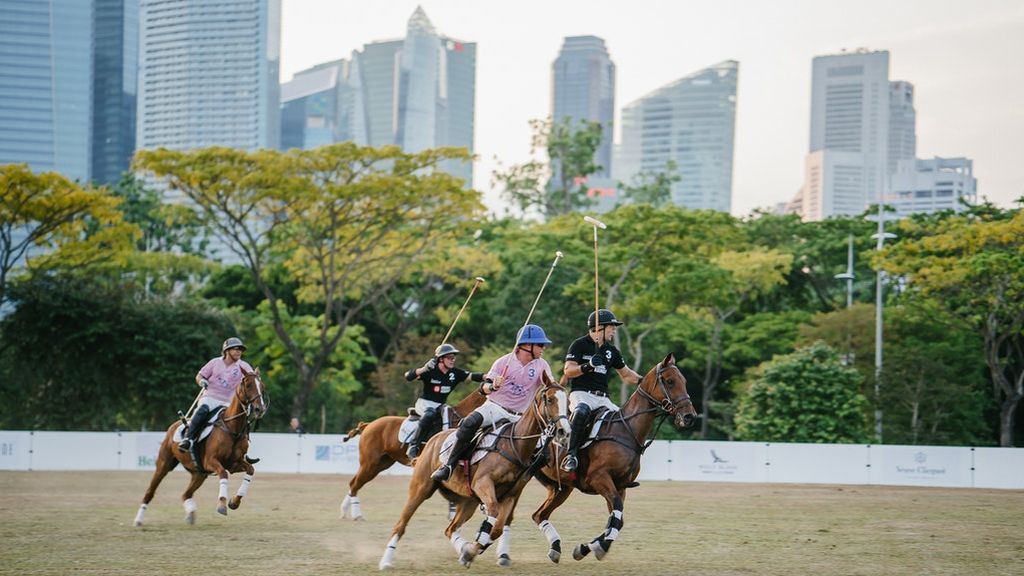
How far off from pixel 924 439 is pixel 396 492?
2352cm

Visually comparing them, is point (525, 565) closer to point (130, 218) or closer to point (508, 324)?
point (508, 324)

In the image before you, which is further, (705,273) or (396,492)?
(705,273)

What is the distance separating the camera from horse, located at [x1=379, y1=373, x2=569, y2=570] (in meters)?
13.8

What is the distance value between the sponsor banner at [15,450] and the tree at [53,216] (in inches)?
454

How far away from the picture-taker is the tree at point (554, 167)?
7700 cm

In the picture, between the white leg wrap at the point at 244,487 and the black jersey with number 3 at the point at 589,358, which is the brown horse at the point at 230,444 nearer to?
the white leg wrap at the point at 244,487

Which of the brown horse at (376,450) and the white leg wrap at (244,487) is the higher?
the brown horse at (376,450)

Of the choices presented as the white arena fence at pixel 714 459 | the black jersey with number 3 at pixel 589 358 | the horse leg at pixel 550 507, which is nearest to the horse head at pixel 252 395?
the horse leg at pixel 550 507

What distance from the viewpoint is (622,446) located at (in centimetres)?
1527

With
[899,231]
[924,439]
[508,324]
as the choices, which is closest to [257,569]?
[924,439]

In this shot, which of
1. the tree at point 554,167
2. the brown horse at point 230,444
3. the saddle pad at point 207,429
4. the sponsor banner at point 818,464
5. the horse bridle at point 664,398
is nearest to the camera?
the horse bridle at point 664,398

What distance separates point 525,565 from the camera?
14594 millimetres

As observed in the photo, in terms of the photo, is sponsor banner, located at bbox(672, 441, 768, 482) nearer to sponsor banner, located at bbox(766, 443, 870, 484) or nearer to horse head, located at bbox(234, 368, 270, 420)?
sponsor banner, located at bbox(766, 443, 870, 484)

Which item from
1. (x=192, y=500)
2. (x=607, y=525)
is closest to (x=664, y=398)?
(x=607, y=525)
